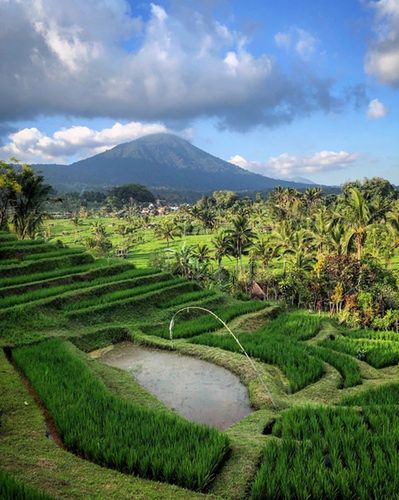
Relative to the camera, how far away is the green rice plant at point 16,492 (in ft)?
15.7

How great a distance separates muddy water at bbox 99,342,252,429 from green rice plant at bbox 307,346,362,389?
108 inches

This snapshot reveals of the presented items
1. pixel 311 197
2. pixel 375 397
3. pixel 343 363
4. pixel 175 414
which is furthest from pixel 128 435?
pixel 311 197

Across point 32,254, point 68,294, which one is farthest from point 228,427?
point 32,254

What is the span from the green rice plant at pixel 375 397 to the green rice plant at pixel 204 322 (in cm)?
664

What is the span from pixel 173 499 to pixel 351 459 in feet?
8.25

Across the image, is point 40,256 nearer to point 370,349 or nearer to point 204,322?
point 204,322

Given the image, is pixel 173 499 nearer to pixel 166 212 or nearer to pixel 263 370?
pixel 263 370

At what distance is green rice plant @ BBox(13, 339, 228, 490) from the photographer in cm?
619

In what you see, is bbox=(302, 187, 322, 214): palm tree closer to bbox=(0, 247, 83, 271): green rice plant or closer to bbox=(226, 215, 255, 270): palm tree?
bbox=(226, 215, 255, 270): palm tree

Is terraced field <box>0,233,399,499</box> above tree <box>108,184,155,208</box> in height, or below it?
below

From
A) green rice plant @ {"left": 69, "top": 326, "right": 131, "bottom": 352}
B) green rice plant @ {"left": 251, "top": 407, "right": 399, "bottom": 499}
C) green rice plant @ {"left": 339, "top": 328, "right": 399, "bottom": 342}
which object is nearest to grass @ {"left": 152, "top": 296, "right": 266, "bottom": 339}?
green rice plant @ {"left": 69, "top": 326, "right": 131, "bottom": 352}

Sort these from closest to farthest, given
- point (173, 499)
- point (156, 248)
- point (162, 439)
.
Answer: point (173, 499)
point (162, 439)
point (156, 248)

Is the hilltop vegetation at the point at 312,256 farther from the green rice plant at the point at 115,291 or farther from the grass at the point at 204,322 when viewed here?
the green rice plant at the point at 115,291

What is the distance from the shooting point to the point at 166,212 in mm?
121000
